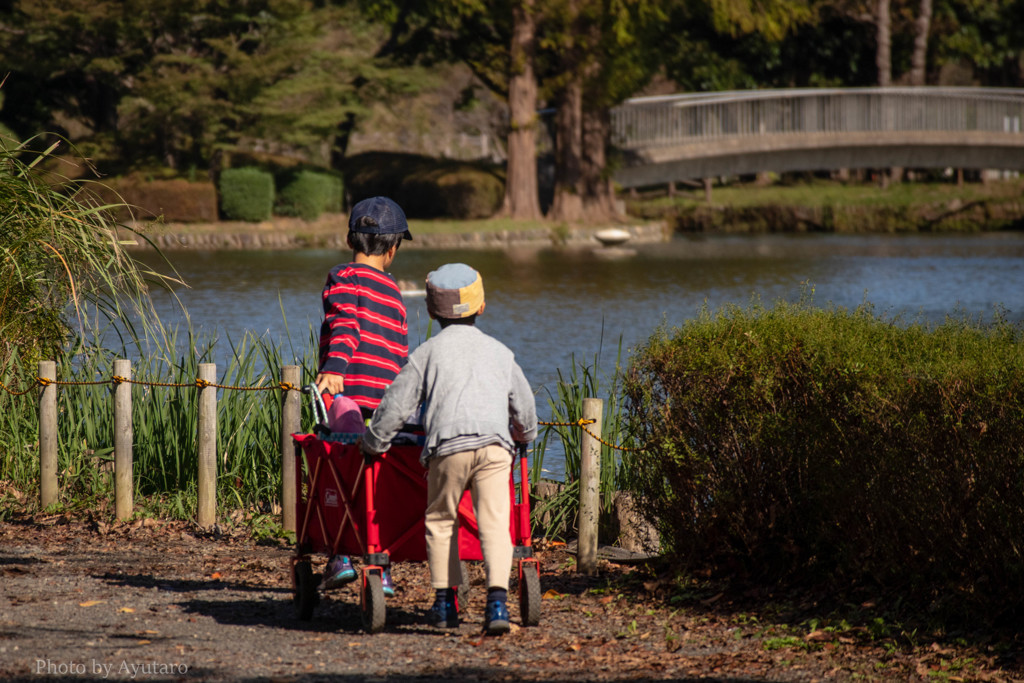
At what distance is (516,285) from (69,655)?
18685 mm

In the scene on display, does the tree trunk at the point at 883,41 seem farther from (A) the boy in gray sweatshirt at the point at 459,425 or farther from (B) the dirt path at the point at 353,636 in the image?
(A) the boy in gray sweatshirt at the point at 459,425

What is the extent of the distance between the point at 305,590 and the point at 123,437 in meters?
2.00

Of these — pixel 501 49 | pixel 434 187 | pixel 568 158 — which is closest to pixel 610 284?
pixel 501 49

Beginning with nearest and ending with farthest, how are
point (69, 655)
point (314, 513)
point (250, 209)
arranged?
point (69, 655)
point (314, 513)
point (250, 209)

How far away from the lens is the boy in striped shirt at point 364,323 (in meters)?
4.96

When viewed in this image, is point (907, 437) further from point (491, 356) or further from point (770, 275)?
point (770, 275)

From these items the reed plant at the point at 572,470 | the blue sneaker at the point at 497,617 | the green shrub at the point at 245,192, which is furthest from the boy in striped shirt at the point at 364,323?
the green shrub at the point at 245,192

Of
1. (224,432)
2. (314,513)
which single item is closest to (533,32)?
(224,432)

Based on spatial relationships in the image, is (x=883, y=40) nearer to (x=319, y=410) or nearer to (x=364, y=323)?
(x=364, y=323)

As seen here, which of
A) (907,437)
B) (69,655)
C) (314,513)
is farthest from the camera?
(314,513)

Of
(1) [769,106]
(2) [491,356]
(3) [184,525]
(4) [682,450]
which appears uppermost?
(1) [769,106]

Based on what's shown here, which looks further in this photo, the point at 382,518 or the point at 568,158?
the point at 568,158

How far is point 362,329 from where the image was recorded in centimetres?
508

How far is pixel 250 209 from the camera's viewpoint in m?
33.5
